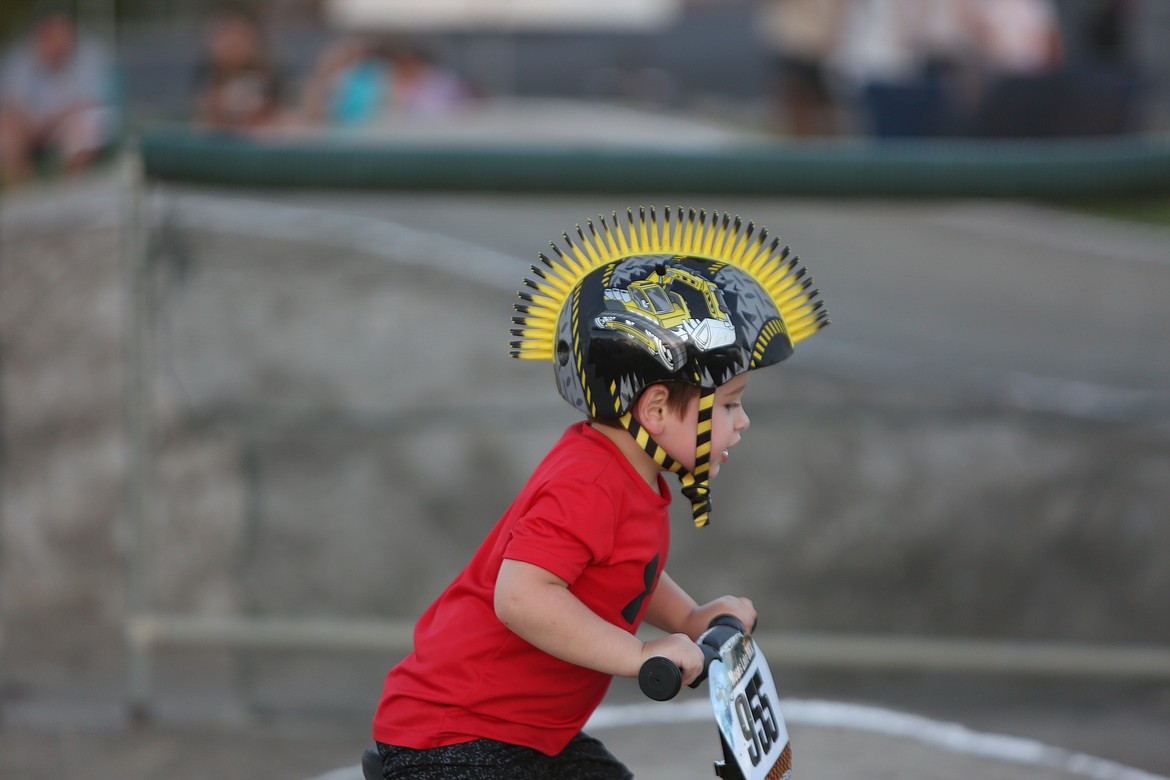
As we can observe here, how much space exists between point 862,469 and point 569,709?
2729 millimetres

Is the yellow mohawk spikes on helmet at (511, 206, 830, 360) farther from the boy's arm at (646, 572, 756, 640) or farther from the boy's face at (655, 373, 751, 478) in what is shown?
the boy's arm at (646, 572, 756, 640)

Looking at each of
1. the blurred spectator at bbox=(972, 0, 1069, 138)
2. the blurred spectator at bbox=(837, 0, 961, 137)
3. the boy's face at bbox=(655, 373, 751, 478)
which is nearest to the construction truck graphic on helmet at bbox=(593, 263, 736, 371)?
the boy's face at bbox=(655, 373, 751, 478)

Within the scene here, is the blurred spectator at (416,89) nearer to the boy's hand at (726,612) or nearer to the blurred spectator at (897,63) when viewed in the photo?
the blurred spectator at (897,63)

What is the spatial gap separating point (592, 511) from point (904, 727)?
2.22 meters

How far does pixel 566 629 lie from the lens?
2.13m

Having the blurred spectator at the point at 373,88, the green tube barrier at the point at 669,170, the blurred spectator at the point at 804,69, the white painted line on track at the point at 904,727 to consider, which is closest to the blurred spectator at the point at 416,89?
the blurred spectator at the point at 373,88

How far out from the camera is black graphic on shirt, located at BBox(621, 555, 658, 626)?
2.32m

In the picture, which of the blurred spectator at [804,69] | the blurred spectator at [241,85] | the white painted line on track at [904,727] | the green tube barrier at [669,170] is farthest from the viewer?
the blurred spectator at [241,85]

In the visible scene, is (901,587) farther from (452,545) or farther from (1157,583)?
(452,545)

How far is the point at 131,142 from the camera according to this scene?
13.4 feet

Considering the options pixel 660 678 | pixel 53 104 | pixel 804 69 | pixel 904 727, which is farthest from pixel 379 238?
pixel 53 104

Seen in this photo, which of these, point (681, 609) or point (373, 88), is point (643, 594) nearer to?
point (681, 609)

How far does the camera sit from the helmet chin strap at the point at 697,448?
7.41 ft

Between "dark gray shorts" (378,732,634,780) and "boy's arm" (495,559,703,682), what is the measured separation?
0.28 metres
